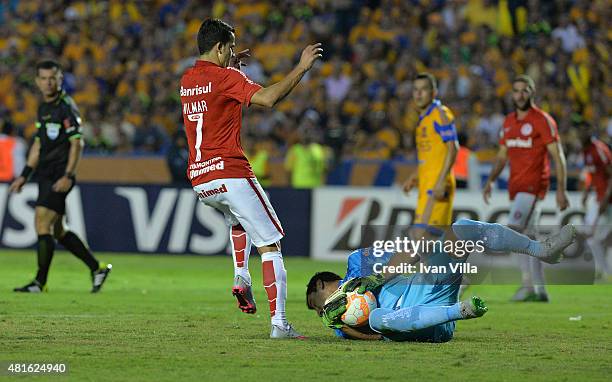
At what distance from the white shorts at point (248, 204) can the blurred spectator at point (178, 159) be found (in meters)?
12.4

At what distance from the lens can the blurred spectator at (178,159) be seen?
74.1ft

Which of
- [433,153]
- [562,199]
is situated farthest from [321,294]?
[562,199]

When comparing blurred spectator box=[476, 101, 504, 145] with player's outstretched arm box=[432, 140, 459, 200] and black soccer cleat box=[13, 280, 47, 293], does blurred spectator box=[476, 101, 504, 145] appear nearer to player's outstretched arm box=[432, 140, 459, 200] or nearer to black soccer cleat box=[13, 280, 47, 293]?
player's outstretched arm box=[432, 140, 459, 200]

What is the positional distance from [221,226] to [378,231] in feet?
11.7

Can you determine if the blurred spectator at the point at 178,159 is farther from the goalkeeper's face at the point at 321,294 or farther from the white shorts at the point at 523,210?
the goalkeeper's face at the point at 321,294

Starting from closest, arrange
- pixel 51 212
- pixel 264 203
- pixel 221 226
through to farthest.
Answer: pixel 264 203
pixel 51 212
pixel 221 226

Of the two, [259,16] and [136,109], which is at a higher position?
[259,16]

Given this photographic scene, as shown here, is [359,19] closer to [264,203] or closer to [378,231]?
[378,231]

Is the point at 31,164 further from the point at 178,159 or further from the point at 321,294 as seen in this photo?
the point at 178,159

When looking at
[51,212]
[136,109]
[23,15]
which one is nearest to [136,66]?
[136,109]

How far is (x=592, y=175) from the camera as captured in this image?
61.9ft

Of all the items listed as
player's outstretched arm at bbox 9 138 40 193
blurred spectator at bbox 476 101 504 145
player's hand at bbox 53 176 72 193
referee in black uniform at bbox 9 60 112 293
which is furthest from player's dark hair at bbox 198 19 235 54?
blurred spectator at bbox 476 101 504 145

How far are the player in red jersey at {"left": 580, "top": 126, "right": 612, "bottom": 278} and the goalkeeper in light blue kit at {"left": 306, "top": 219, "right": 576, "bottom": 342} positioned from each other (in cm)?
854

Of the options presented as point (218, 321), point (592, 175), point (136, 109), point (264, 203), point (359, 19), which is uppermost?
point (359, 19)
